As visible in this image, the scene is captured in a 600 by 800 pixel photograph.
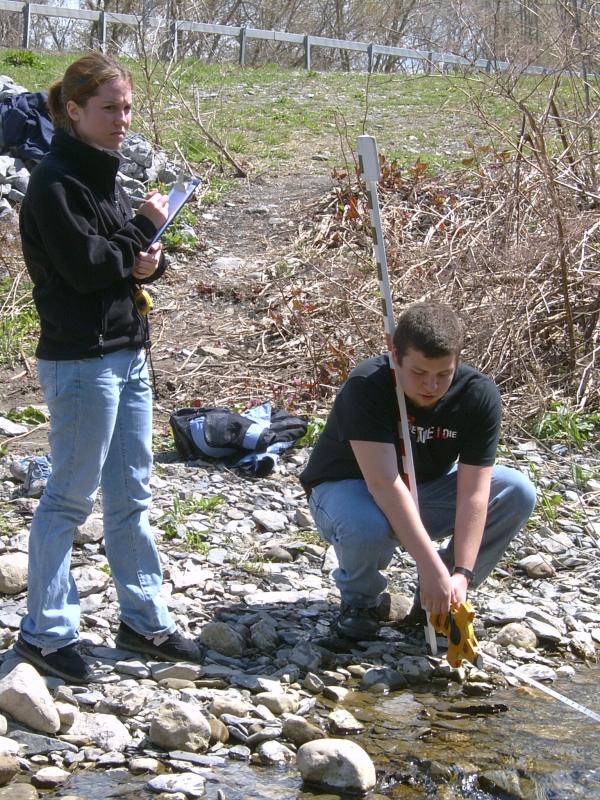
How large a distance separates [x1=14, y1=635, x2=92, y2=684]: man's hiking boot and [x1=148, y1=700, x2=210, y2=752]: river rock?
37 centimetres

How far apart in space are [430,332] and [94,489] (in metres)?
1.21

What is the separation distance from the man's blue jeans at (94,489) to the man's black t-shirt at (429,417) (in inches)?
28.4

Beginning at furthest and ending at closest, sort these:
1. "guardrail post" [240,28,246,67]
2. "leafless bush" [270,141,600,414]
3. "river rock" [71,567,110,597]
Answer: "guardrail post" [240,28,246,67], "leafless bush" [270,141,600,414], "river rock" [71,567,110,597]

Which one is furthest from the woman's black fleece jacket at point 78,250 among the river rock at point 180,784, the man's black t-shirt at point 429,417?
the river rock at point 180,784

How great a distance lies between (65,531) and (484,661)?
163 cm

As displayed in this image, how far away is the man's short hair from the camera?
11.8ft

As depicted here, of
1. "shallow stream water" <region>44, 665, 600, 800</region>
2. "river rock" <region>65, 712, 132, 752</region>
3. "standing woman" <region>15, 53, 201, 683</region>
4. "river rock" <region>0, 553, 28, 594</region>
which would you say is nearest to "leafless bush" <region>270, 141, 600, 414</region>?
"shallow stream water" <region>44, 665, 600, 800</region>

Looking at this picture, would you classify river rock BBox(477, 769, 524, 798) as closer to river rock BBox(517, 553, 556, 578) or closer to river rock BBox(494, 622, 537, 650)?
river rock BBox(494, 622, 537, 650)

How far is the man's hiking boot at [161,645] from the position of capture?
372cm

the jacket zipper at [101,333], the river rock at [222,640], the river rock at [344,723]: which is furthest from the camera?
the river rock at [222,640]

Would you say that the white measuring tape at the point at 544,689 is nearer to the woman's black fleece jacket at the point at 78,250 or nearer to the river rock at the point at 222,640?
the river rock at the point at 222,640

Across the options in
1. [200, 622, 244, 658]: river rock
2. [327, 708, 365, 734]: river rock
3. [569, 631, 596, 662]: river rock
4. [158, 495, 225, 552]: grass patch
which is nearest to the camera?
[327, 708, 365, 734]: river rock

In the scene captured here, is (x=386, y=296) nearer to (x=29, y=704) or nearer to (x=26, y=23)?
(x=29, y=704)

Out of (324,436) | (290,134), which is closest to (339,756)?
(324,436)
